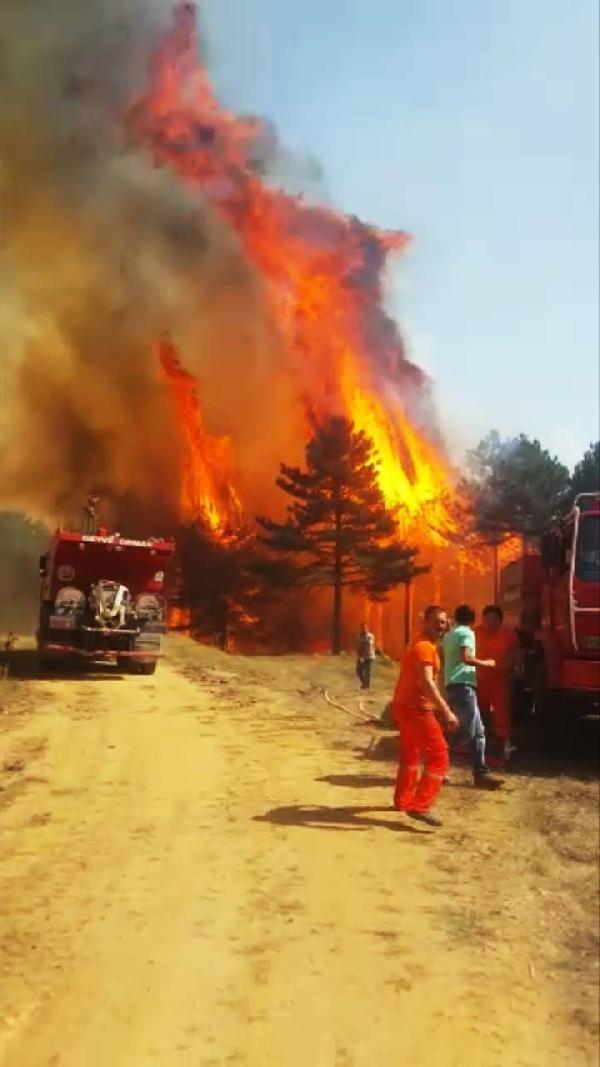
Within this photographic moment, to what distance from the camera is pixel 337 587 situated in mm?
31891

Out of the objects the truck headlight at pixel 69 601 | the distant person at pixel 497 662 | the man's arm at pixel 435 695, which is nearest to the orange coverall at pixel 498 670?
the distant person at pixel 497 662

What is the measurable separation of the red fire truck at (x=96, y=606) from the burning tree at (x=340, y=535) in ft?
65.7

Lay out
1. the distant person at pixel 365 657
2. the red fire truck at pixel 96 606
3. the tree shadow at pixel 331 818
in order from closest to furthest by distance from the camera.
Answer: the tree shadow at pixel 331 818 < the red fire truck at pixel 96 606 < the distant person at pixel 365 657

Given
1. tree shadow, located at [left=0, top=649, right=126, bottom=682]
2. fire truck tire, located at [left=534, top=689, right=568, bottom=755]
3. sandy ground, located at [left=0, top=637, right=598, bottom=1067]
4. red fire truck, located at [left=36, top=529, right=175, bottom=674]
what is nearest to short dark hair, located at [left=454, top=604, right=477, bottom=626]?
sandy ground, located at [left=0, top=637, right=598, bottom=1067]

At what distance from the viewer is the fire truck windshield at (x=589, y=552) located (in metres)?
11.0

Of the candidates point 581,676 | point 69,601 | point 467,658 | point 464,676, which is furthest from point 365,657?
point 69,601

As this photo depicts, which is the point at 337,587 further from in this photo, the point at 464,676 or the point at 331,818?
the point at 331,818

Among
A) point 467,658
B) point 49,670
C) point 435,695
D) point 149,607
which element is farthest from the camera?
point 149,607

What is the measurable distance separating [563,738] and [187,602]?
30.0ft

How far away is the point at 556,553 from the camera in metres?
11.7

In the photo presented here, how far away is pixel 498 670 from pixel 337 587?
2080cm

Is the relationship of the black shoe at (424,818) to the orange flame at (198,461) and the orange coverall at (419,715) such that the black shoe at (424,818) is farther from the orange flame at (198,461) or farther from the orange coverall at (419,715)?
the orange flame at (198,461)

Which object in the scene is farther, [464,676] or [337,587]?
[337,587]

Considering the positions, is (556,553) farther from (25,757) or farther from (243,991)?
(243,991)
